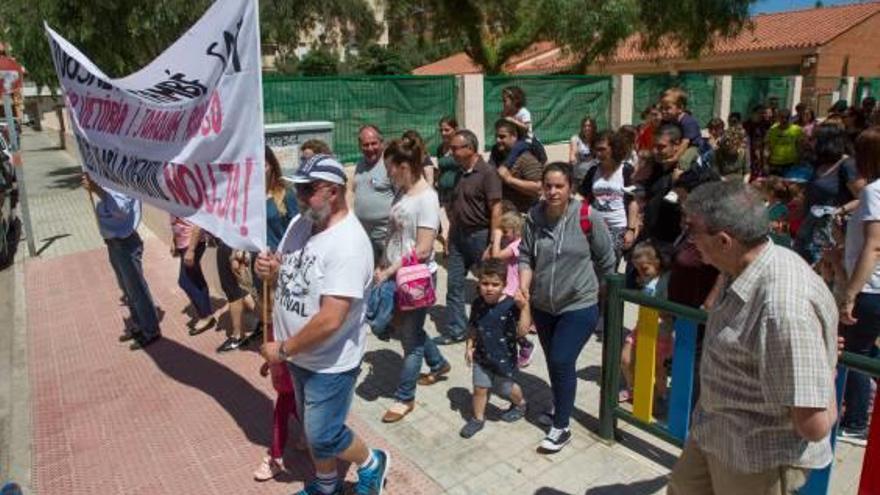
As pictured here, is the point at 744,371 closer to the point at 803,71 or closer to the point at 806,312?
the point at 806,312

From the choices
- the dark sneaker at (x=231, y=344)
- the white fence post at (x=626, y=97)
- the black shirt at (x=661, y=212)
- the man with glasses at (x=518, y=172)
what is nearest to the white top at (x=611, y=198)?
the man with glasses at (x=518, y=172)

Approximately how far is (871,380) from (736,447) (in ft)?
7.19

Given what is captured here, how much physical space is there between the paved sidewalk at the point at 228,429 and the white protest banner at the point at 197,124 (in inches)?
60.7

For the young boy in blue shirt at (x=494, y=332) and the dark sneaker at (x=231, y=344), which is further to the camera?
the dark sneaker at (x=231, y=344)

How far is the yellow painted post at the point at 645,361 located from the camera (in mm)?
3488

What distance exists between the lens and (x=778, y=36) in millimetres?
32406

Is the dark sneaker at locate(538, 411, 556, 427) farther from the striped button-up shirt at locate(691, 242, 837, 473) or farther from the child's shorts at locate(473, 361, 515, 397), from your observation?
the striped button-up shirt at locate(691, 242, 837, 473)

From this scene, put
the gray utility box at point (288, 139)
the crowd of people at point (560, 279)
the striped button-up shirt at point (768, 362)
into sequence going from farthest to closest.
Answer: the gray utility box at point (288, 139) < the crowd of people at point (560, 279) < the striped button-up shirt at point (768, 362)

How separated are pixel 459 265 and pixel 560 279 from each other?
1.97 meters

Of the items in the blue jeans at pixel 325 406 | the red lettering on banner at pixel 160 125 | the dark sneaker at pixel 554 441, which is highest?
the red lettering on banner at pixel 160 125

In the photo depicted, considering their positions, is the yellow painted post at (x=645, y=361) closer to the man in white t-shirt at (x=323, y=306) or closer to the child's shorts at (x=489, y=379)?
the child's shorts at (x=489, y=379)

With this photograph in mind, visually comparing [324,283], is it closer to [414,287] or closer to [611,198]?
[414,287]

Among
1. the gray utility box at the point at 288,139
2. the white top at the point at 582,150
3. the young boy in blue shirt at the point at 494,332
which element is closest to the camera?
the young boy in blue shirt at the point at 494,332

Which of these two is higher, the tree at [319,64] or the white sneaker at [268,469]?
the tree at [319,64]
